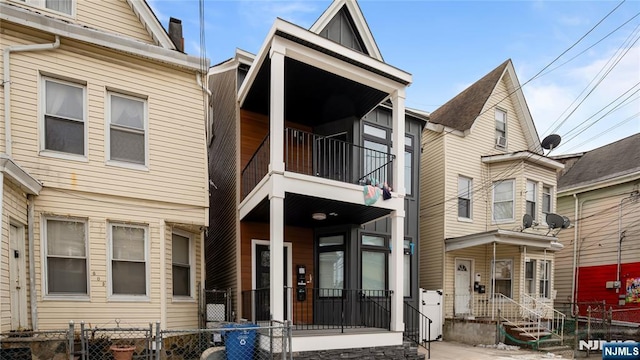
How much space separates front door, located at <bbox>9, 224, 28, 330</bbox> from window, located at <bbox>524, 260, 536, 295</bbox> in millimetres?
15054

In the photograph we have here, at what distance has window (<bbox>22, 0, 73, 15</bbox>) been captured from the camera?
7.25 meters

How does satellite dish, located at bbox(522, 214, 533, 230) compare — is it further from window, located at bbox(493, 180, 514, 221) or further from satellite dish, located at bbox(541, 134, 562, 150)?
satellite dish, located at bbox(541, 134, 562, 150)

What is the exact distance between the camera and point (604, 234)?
15648mm

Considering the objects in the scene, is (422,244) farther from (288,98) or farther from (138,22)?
(138,22)

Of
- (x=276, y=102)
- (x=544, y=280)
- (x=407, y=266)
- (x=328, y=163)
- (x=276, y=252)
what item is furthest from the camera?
(x=544, y=280)

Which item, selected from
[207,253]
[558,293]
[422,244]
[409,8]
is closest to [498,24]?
[409,8]

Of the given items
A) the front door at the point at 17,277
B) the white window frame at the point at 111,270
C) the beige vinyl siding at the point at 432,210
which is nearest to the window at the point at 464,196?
A: the beige vinyl siding at the point at 432,210

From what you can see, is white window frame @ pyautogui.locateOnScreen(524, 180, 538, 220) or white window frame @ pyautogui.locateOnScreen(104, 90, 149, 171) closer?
white window frame @ pyautogui.locateOnScreen(104, 90, 149, 171)

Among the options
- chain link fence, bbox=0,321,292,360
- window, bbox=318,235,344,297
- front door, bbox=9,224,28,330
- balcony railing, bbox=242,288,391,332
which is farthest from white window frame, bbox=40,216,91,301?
window, bbox=318,235,344,297

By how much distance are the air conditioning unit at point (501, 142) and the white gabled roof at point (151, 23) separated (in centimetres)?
1258

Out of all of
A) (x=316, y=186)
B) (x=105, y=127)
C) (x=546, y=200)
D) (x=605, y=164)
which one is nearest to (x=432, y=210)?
(x=546, y=200)

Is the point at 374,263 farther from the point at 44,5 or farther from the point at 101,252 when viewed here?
the point at 44,5

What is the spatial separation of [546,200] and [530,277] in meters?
3.28

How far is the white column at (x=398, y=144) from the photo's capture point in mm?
8312
